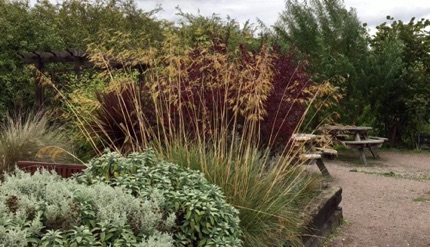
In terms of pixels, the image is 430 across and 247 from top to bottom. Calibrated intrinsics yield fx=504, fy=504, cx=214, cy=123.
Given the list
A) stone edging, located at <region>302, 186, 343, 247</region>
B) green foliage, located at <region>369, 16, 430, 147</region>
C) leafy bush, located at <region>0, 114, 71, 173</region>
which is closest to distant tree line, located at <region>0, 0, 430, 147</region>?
green foliage, located at <region>369, 16, 430, 147</region>

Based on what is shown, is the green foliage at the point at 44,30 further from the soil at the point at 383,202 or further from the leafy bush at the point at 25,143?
the soil at the point at 383,202

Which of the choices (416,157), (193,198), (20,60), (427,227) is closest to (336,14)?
(416,157)

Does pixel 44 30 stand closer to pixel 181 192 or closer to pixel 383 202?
pixel 383 202

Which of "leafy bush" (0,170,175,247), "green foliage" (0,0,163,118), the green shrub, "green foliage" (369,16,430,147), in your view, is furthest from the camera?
"green foliage" (369,16,430,147)

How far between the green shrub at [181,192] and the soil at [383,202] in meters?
2.33

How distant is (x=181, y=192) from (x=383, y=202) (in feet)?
15.2

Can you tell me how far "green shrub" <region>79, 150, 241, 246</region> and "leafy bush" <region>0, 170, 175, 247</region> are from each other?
0.48 ft

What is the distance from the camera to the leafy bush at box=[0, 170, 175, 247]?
1.96 m

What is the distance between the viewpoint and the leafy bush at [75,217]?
1.96 m

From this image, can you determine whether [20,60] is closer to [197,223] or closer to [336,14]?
[336,14]

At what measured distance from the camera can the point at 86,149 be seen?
6.09 meters

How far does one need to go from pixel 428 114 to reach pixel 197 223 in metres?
12.3

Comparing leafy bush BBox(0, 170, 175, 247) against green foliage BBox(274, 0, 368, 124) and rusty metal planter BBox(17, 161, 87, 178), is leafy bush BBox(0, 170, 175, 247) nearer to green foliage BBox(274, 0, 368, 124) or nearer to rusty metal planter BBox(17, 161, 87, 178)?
rusty metal planter BBox(17, 161, 87, 178)

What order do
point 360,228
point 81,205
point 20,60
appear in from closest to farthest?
1. point 81,205
2. point 360,228
3. point 20,60
